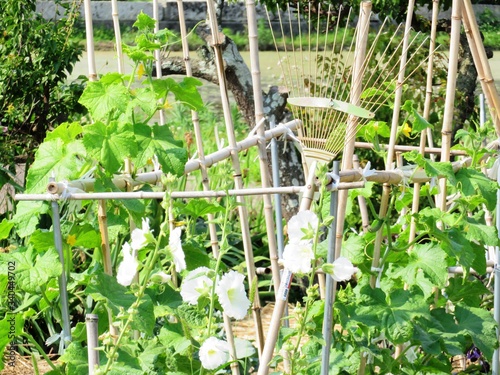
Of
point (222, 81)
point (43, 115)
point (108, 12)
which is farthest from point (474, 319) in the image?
point (108, 12)

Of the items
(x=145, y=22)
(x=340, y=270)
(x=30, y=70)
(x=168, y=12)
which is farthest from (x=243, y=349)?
(x=168, y=12)

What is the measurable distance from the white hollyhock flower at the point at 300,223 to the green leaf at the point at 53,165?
18.5 inches

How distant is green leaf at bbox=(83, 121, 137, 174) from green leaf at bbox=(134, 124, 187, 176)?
38 millimetres

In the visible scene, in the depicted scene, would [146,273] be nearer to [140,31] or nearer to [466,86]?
[140,31]

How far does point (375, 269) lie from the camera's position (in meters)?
1.82

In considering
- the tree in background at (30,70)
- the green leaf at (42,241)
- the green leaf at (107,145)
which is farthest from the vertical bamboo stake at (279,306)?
the tree in background at (30,70)

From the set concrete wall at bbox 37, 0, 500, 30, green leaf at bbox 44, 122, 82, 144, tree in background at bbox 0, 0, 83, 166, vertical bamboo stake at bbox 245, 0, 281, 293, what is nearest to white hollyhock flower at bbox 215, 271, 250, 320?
vertical bamboo stake at bbox 245, 0, 281, 293

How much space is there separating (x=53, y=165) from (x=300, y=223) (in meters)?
0.52

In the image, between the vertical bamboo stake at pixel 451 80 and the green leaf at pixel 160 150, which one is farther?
the vertical bamboo stake at pixel 451 80

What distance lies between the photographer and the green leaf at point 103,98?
166 cm

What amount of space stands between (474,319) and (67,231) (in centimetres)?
87

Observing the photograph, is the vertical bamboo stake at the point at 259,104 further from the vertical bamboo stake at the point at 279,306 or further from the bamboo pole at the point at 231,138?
the vertical bamboo stake at the point at 279,306

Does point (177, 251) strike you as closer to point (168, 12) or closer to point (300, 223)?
point (300, 223)

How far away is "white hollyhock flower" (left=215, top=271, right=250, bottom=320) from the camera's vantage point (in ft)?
4.66
